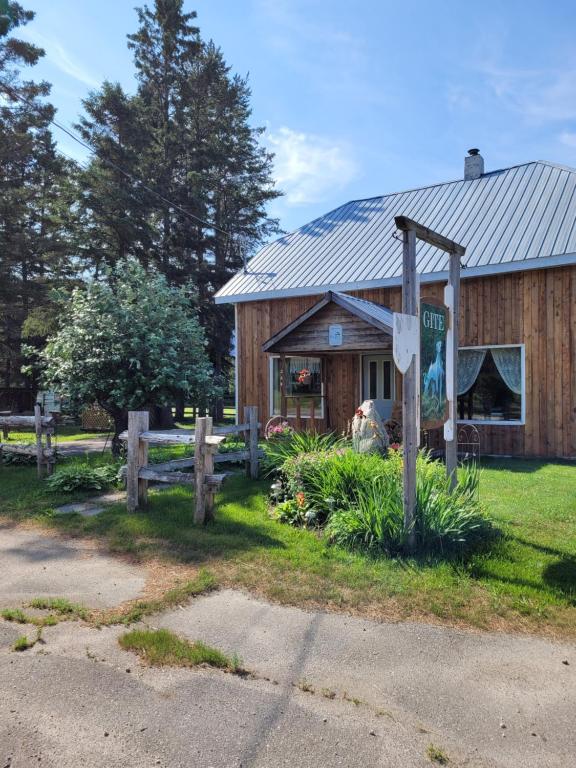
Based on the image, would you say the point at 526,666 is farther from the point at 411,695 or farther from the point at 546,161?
the point at 546,161

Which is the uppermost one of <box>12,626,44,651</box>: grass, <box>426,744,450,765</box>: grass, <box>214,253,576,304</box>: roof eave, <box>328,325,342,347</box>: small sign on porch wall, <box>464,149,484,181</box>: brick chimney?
<box>464,149,484,181</box>: brick chimney

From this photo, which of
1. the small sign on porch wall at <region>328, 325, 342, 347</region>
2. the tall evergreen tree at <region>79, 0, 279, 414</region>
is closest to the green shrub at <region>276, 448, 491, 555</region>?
the small sign on porch wall at <region>328, 325, 342, 347</region>

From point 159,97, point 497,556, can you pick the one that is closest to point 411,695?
point 497,556

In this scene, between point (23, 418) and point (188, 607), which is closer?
point (188, 607)

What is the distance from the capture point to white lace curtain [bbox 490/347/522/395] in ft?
36.4

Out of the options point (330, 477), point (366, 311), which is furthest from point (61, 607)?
point (366, 311)

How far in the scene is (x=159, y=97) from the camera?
2586 centimetres

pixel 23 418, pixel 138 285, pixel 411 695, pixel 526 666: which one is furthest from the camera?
pixel 138 285

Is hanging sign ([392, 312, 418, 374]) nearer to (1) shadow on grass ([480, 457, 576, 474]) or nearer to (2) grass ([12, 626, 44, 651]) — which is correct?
(2) grass ([12, 626, 44, 651])

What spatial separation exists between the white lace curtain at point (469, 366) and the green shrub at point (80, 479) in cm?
745

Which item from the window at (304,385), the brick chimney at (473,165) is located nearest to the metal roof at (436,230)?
the brick chimney at (473,165)

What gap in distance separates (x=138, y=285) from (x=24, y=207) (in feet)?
43.6

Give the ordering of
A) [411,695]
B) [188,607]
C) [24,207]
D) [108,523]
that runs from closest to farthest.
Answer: [411,695]
[188,607]
[108,523]
[24,207]

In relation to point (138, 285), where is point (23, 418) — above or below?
below
